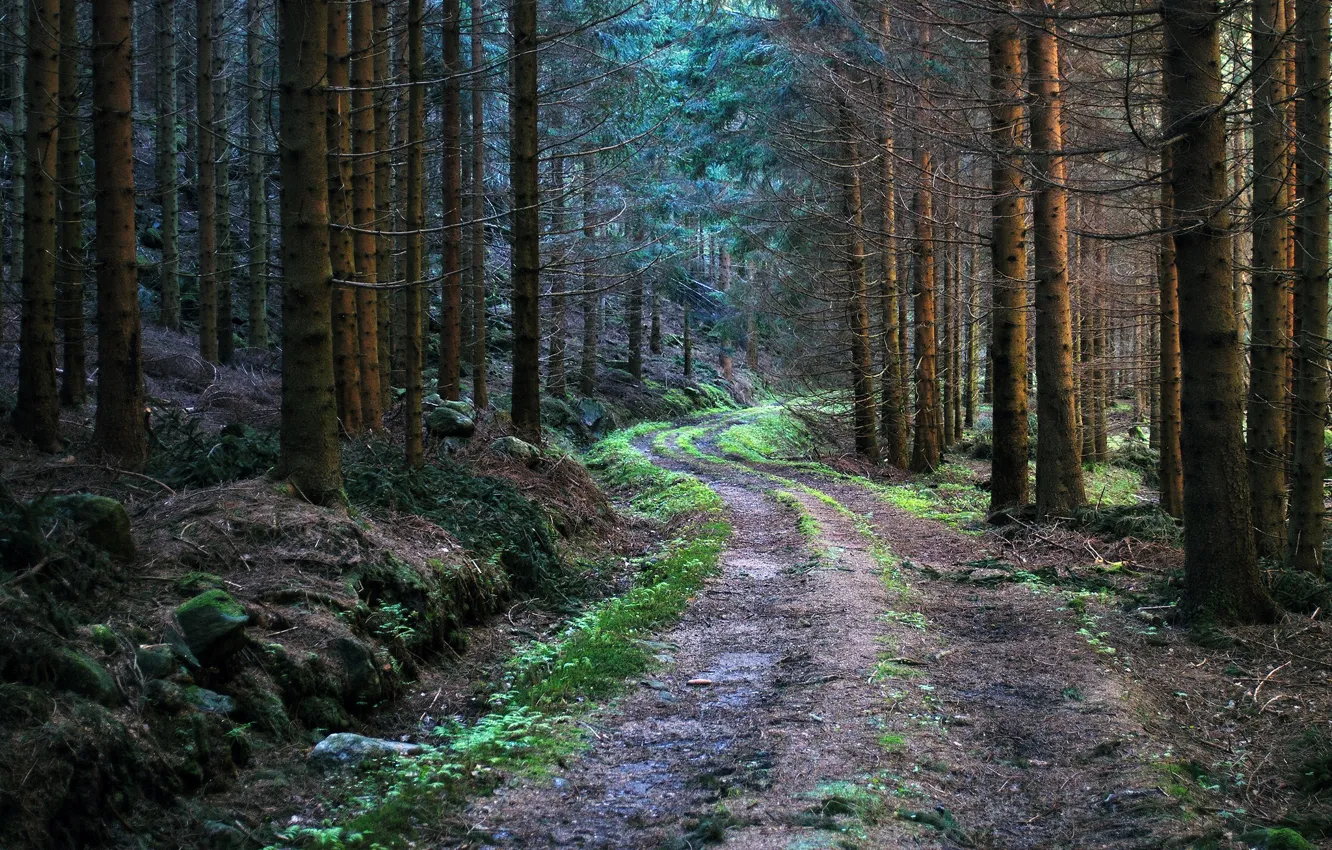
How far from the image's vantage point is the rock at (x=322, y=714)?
518 cm

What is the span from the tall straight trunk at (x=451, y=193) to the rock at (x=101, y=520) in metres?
5.62

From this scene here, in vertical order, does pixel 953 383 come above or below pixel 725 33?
below

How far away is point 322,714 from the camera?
17.2 feet

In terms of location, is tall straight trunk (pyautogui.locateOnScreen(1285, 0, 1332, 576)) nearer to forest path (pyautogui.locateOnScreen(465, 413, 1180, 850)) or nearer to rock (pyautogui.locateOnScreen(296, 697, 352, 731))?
forest path (pyautogui.locateOnScreen(465, 413, 1180, 850))

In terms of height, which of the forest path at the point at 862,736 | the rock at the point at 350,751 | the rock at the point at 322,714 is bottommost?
the forest path at the point at 862,736

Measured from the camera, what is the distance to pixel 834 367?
845 inches

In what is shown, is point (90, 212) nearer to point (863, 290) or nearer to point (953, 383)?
point (863, 290)

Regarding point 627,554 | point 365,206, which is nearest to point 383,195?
point 365,206

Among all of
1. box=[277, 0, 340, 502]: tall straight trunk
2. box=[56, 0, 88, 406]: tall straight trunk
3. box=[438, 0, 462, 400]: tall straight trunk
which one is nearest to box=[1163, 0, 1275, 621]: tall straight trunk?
box=[277, 0, 340, 502]: tall straight trunk

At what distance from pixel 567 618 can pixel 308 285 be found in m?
3.62

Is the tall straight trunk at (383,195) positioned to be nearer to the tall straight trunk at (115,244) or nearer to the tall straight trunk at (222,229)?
the tall straight trunk at (115,244)

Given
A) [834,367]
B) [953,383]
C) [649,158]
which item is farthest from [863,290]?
[649,158]

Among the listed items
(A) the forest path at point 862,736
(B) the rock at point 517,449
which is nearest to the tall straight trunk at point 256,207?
(B) the rock at point 517,449

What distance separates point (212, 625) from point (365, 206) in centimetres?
718
